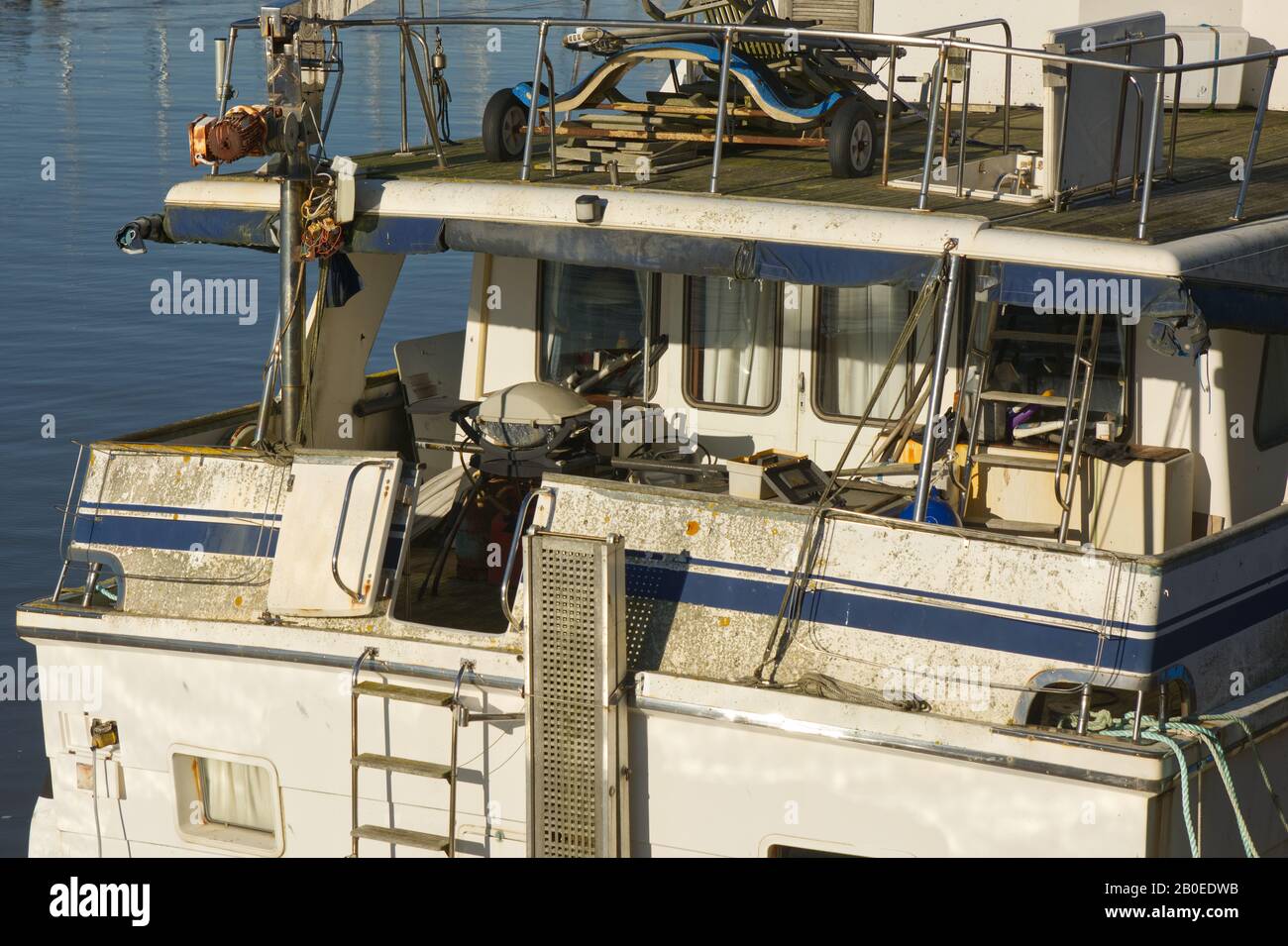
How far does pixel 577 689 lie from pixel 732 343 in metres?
2.90

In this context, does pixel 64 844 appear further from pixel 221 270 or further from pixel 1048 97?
pixel 221 270

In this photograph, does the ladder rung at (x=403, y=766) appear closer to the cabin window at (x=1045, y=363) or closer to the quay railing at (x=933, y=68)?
the quay railing at (x=933, y=68)

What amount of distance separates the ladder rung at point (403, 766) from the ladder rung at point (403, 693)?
0.28 m

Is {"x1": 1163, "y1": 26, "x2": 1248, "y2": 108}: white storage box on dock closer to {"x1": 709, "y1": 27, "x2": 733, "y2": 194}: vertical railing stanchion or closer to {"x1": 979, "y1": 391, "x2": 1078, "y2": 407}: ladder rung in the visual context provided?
{"x1": 979, "y1": 391, "x2": 1078, "y2": 407}: ladder rung

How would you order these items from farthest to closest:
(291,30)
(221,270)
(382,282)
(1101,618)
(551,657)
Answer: (221,270)
(382,282)
(291,30)
(551,657)
(1101,618)

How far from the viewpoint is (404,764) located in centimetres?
827

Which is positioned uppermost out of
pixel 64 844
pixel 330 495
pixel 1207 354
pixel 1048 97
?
pixel 1048 97

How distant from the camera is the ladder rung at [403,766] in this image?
8195 mm

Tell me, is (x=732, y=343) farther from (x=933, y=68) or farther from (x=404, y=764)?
(x=404, y=764)

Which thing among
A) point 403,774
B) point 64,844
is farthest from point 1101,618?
point 64,844

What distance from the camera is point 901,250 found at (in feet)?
27.0

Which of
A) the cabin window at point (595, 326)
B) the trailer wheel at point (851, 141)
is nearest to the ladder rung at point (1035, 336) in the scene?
the trailer wheel at point (851, 141)

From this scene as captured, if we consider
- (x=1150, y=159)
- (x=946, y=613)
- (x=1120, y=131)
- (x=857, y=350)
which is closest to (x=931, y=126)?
A: (x=1150, y=159)

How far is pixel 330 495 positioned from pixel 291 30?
2.42 m
